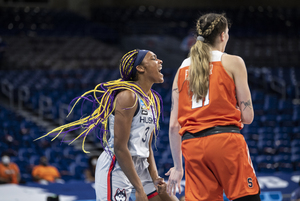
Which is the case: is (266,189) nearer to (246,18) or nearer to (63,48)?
(63,48)

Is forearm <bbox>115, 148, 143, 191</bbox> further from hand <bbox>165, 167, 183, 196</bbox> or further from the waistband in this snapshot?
the waistband

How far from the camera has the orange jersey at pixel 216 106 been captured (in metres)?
2.32

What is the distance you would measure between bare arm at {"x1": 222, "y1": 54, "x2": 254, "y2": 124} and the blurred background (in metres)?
2.85

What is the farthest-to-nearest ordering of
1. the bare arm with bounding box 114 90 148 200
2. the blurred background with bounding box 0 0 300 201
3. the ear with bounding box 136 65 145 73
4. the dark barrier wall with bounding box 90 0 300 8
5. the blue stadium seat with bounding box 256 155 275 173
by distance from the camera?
the dark barrier wall with bounding box 90 0 300 8 < the blue stadium seat with bounding box 256 155 275 173 < the blurred background with bounding box 0 0 300 201 < the ear with bounding box 136 65 145 73 < the bare arm with bounding box 114 90 148 200

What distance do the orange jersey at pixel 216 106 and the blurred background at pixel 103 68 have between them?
8.75ft

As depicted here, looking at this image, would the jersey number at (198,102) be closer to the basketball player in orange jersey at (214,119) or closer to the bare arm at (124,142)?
the basketball player in orange jersey at (214,119)

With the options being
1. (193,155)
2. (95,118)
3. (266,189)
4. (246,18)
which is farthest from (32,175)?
(246,18)

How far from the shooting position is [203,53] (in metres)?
2.42

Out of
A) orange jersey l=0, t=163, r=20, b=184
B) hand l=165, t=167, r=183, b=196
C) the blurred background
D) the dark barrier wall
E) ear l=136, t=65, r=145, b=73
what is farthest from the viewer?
the dark barrier wall

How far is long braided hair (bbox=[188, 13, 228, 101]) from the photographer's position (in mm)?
2367

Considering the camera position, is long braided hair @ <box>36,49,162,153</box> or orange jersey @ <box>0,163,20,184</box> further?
orange jersey @ <box>0,163,20,184</box>

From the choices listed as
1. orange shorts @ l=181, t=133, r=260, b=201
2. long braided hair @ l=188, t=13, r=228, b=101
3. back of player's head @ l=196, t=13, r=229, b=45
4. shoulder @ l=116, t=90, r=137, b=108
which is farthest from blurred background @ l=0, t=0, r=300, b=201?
back of player's head @ l=196, t=13, r=229, b=45

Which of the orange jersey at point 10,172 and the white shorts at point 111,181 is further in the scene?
the orange jersey at point 10,172

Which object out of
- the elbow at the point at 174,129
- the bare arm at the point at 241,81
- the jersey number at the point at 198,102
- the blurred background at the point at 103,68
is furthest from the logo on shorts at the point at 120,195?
the blurred background at the point at 103,68
